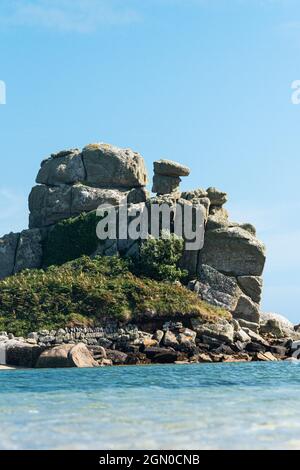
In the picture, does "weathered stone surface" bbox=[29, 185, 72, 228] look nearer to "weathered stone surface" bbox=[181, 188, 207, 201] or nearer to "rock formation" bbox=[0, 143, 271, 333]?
"rock formation" bbox=[0, 143, 271, 333]

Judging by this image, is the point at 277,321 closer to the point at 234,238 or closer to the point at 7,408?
the point at 234,238

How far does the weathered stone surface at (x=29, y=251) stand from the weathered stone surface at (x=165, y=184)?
12293 millimetres

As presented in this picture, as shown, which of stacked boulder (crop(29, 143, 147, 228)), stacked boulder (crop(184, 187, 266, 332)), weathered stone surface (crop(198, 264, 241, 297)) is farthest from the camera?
stacked boulder (crop(29, 143, 147, 228))

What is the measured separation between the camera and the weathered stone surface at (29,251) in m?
65.9

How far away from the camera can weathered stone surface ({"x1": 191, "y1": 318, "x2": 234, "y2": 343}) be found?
1785 inches

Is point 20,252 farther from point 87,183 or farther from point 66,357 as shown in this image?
point 66,357

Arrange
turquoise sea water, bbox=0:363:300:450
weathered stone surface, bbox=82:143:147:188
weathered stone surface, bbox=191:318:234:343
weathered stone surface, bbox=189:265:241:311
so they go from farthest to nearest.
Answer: weathered stone surface, bbox=82:143:147:188 → weathered stone surface, bbox=189:265:241:311 → weathered stone surface, bbox=191:318:234:343 → turquoise sea water, bbox=0:363:300:450

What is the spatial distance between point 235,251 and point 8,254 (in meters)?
23.4

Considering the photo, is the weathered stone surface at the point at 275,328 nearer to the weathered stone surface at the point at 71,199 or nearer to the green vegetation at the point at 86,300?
the green vegetation at the point at 86,300

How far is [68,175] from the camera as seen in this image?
6925 centimetres

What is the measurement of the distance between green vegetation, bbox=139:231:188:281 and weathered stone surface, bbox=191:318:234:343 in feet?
25.9

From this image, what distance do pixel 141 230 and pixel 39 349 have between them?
20.5 m

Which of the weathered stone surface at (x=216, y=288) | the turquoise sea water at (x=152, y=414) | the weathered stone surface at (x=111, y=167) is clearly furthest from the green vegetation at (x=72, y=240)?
the turquoise sea water at (x=152, y=414)

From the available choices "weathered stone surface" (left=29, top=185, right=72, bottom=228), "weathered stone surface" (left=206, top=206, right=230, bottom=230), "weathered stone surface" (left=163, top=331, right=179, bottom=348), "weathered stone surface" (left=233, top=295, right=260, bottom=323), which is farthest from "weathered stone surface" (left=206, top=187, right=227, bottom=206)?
"weathered stone surface" (left=163, top=331, right=179, bottom=348)
